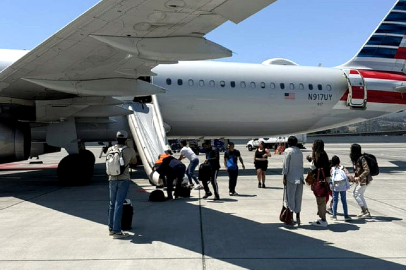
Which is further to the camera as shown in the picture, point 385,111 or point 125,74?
point 385,111

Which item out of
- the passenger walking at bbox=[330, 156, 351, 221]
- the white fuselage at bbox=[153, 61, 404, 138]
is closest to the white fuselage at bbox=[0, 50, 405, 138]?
the white fuselage at bbox=[153, 61, 404, 138]

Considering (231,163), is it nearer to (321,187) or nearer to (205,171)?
(205,171)

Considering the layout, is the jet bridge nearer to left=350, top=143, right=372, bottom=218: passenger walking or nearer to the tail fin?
left=350, top=143, right=372, bottom=218: passenger walking

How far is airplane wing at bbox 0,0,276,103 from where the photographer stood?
17.9 ft

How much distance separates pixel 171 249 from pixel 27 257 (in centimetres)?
197

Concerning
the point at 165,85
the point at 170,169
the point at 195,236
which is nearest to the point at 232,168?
the point at 170,169

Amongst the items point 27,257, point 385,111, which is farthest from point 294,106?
point 27,257

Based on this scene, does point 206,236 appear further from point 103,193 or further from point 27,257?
point 103,193

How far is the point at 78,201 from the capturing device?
9414mm

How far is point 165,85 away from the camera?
49.5 ft

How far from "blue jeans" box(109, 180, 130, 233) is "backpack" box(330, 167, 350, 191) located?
4.24 m

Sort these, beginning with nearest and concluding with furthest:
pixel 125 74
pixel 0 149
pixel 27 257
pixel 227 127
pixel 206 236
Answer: pixel 27 257 < pixel 206 236 < pixel 125 74 < pixel 0 149 < pixel 227 127

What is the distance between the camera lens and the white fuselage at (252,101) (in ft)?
50.2

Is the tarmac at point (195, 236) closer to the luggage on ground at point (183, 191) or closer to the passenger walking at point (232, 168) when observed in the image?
the luggage on ground at point (183, 191)
